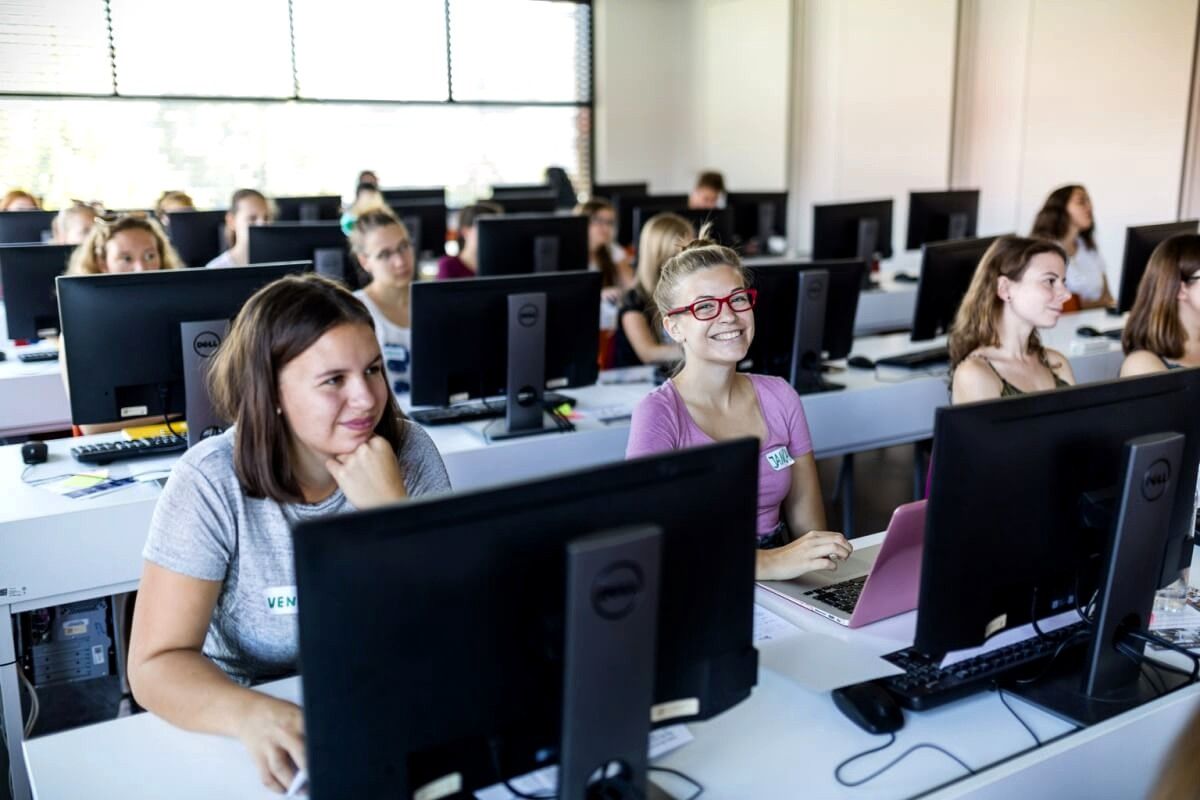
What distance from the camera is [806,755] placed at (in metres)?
1.35

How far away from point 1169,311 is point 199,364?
2588 millimetres

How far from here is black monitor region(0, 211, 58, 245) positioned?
5.23m

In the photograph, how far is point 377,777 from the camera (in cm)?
99

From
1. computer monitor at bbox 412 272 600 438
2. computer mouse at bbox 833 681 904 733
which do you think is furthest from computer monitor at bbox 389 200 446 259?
computer mouse at bbox 833 681 904 733

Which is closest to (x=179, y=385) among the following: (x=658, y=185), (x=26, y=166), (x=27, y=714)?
(x=27, y=714)

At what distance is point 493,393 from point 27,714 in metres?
1.31

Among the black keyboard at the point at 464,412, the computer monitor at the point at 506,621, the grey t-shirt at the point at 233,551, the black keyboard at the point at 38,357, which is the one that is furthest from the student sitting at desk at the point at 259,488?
the black keyboard at the point at 38,357

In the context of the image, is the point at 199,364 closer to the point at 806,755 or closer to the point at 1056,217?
the point at 806,755

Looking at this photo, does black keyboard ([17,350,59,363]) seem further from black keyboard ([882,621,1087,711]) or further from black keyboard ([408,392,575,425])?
black keyboard ([882,621,1087,711])

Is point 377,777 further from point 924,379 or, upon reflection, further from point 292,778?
point 924,379

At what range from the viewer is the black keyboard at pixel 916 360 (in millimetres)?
3750

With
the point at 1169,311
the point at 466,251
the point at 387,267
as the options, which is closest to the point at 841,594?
the point at 1169,311

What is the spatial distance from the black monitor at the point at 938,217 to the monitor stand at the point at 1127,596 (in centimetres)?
439

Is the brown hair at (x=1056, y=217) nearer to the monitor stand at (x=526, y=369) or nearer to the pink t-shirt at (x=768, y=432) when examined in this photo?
the monitor stand at (x=526, y=369)
